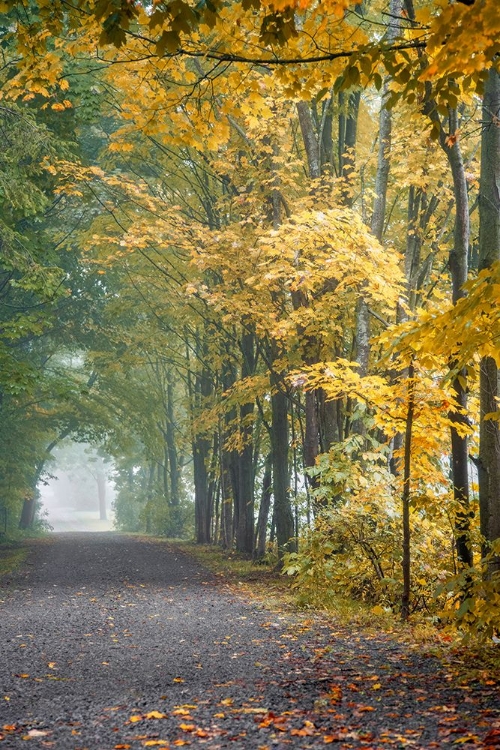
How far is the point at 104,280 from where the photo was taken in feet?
77.0

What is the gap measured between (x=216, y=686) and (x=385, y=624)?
9.81 ft

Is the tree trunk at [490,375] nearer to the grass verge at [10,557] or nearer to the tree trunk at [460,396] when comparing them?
the tree trunk at [460,396]

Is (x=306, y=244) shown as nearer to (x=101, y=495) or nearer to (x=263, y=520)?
(x=263, y=520)

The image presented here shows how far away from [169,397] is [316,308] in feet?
62.5

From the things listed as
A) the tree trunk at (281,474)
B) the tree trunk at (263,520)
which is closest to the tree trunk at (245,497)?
the tree trunk at (263,520)

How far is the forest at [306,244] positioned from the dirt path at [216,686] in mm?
841

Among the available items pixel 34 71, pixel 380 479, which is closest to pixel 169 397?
pixel 380 479

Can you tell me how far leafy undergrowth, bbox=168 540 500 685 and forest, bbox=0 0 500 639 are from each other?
0.29m

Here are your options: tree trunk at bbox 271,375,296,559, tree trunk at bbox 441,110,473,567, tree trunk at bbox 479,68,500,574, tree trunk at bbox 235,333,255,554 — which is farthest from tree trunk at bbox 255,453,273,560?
tree trunk at bbox 479,68,500,574

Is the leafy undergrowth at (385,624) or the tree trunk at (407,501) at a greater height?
the tree trunk at (407,501)

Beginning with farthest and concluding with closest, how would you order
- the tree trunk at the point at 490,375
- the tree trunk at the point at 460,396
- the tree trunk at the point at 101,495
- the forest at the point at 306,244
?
Answer: 1. the tree trunk at the point at 101,495
2. the tree trunk at the point at 460,396
3. the tree trunk at the point at 490,375
4. the forest at the point at 306,244

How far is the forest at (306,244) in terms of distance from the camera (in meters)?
4.78

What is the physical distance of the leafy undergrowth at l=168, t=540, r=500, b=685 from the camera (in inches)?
207

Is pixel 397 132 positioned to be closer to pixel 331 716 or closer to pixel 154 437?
pixel 331 716
